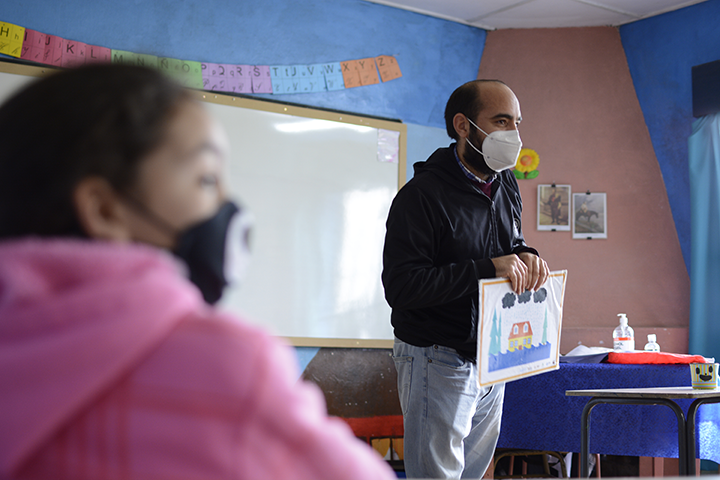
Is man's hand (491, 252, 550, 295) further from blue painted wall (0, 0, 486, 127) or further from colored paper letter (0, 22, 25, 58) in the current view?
colored paper letter (0, 22, 25, 58)

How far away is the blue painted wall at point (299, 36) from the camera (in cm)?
295

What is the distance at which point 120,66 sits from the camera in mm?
477

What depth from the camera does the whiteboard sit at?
3172 millimetres

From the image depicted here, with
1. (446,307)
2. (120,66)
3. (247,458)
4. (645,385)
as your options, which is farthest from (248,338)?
(645,385)

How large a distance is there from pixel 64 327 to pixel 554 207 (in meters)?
3.70

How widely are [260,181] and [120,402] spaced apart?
9.42 feet

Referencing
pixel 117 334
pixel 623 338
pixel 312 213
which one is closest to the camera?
pixel 117 334

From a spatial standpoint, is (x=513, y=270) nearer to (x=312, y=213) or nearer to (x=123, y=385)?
(x=123, y=385)

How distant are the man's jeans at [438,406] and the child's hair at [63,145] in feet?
4.23

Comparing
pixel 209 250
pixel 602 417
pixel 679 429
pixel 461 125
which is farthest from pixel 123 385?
pixel 602 417

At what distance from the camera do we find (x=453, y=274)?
5.25 ft

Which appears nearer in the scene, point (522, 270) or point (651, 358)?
point (522, 270)

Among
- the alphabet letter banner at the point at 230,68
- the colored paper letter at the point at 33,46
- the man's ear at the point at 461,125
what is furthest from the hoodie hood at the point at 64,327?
the colored paper letter at the point at 33,46

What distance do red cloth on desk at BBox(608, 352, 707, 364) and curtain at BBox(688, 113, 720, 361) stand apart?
0.92 m
